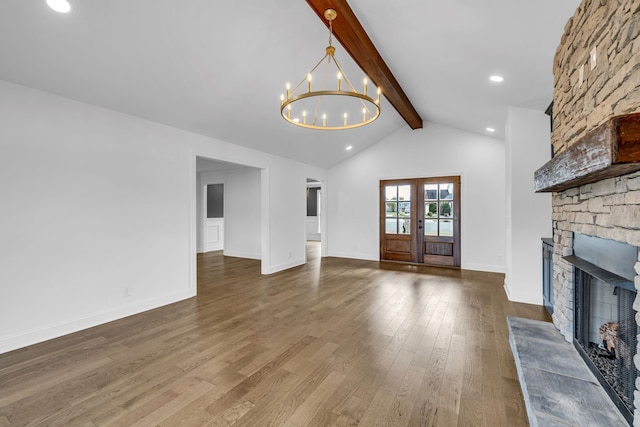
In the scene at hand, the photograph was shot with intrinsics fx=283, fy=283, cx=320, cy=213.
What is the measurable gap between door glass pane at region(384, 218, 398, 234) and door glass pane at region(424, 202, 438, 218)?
74cm

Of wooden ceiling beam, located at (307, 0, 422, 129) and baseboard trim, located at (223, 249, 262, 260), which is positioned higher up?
wooden ceiling beam, located at (307, 0, 422, 129)

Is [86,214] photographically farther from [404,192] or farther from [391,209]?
[404,192]

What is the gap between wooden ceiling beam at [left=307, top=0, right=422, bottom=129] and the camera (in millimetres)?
2562

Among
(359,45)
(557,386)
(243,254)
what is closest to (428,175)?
(359,45)

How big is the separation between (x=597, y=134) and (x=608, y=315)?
139cm

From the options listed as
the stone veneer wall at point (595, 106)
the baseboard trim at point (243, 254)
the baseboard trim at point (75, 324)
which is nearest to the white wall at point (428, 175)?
the baseboard trim at point (243, 254)

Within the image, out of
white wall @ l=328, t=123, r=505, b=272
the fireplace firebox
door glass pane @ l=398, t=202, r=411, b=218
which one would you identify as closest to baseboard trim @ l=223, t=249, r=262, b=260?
white wall @ l=328, t=123, r=505, b=272

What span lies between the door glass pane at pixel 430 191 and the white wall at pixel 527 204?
235cm

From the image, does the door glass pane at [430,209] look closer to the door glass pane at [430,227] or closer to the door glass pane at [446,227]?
the door glass pane at [430,227]

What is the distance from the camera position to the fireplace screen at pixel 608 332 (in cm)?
150

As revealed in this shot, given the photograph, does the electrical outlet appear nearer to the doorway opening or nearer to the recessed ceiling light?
the recessed ceiling light

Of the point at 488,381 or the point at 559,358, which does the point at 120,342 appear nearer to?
the point at 488,381

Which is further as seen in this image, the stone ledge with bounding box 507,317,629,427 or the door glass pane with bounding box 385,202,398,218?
the door glass pane with bounding box 385,202,398,218

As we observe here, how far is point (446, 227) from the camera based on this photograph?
6.39 m
